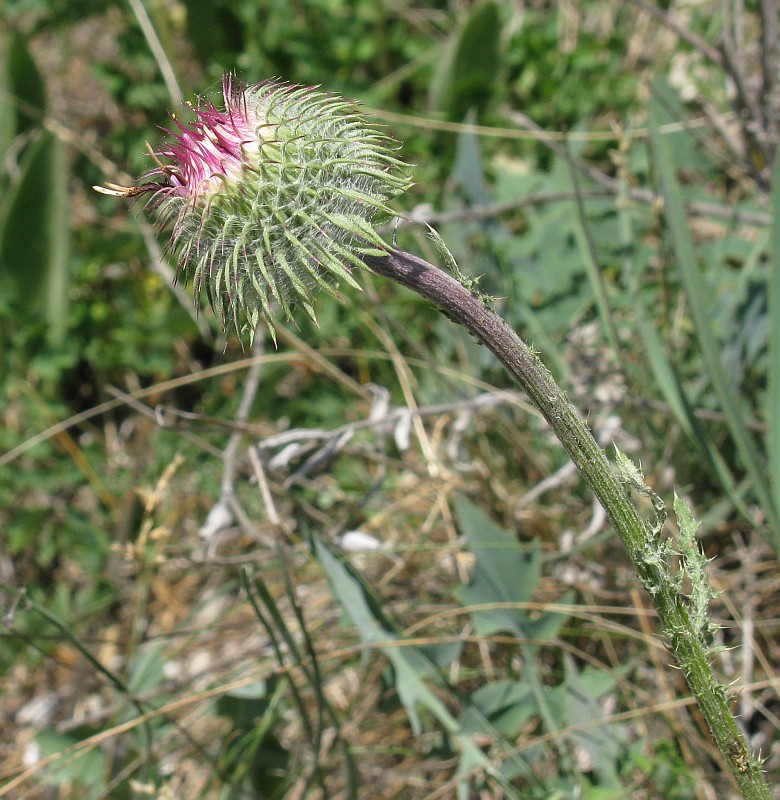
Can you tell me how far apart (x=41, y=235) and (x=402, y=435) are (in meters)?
1.94

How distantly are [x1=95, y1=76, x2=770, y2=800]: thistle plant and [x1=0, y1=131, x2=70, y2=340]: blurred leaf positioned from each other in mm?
2168

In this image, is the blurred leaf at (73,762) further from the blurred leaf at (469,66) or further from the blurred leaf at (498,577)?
the blurred leaf at (469,66)

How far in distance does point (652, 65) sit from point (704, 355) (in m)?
2.39

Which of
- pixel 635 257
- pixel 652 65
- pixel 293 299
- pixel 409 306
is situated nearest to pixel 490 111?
pixel 652 65

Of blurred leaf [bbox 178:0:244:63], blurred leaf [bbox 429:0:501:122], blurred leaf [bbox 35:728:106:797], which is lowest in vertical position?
blurred leaf [bbox 35:728:106:797]

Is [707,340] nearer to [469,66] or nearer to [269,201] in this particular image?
[269,201]

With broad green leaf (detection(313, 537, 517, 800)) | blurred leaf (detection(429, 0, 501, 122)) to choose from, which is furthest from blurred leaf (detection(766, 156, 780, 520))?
blurred leaf (detection(429, 0, 501, 122))

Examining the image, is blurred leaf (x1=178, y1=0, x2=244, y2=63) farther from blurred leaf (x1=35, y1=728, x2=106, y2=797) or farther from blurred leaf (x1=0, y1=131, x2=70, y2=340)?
blurred leaf (x1=35, y1=728, x2=106, y2=797)

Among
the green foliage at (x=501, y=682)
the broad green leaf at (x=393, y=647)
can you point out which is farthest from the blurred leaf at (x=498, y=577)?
the broad green leaf at (x=393, y=647)

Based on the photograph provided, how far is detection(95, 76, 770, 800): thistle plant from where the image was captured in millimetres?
1154

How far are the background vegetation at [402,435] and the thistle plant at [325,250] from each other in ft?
0.64

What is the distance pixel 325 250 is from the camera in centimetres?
124

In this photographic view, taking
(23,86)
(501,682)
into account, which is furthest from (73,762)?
(23,86)

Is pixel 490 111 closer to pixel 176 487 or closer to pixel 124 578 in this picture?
pixel 176 487
